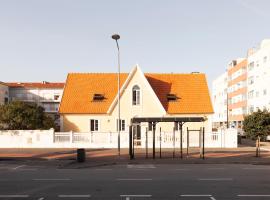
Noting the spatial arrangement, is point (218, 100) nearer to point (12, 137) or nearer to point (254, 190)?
point (12, 137)

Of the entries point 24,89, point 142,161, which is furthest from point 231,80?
point 142,161

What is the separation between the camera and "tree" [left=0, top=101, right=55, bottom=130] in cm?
3900

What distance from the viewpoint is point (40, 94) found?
104 meters

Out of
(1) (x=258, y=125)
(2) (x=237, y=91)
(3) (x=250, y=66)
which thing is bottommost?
(1) (x=258, y=125)

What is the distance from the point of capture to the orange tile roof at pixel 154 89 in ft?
140

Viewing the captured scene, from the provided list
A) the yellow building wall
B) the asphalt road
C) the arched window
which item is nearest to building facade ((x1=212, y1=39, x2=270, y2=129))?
the yellow building wall

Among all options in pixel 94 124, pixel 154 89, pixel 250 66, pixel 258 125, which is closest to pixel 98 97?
pixel 94 124

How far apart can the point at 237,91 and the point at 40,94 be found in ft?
170

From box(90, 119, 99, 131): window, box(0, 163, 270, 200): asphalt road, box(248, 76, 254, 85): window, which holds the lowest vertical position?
box(0, 163, 270, 200): asphalt road

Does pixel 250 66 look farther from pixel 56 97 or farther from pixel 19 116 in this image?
pixel 19 116

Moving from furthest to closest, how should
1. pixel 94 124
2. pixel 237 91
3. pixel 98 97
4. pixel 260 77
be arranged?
1. pixel 237 91
2. pixel 260 77
3. pixel 98 97
4. pixel 94 124

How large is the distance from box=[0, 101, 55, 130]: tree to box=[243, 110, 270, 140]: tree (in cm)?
2207

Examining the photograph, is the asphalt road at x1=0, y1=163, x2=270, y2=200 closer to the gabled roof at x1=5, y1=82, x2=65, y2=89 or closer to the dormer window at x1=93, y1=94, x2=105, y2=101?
the dormer window at x1=93, y1=94, x2=105, y2=101

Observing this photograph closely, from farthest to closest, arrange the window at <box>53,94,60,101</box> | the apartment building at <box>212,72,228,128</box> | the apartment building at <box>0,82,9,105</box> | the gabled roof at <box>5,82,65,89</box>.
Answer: the apartment building at <box>212,72,228,128</box> → the window at <box>53,94,60,101</box> → the gabled roof at <box>5,82,65,89</box> → the apartment building at <box>0,82,9,105</box>
